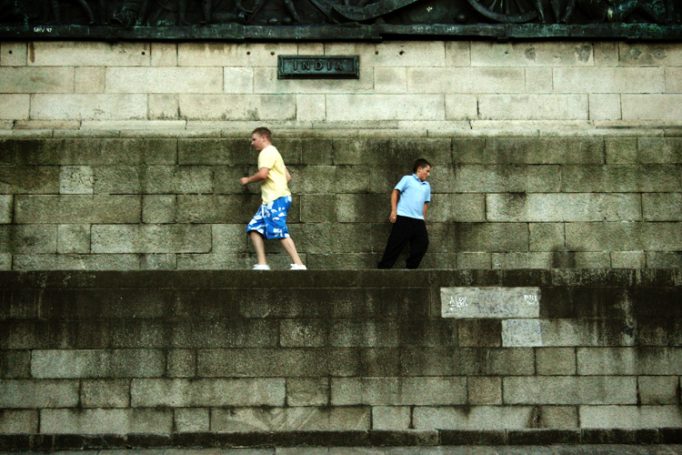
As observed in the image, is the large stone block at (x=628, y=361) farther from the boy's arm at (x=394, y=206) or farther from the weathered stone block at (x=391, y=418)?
the boy's arm at (x=394, y=206)

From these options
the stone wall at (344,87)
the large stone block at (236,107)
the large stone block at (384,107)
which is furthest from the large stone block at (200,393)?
the large stone block at (384,107)

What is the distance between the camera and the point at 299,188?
38.9 ft

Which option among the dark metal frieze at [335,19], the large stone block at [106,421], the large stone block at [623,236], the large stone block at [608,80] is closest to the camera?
the large stone block at [106,421]

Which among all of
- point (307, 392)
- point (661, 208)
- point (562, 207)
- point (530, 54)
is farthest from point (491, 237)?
point (307, 392)

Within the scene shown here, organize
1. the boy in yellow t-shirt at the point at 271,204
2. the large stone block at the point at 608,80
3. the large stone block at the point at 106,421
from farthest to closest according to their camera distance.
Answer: the large stone block at the point at 608,80
the boy in yellow t-shirt at the point at 271,204
the large stone block at the point at 106,421

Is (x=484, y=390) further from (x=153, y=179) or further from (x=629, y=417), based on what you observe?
(x=153, y=179)

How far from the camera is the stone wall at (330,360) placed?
9.14 meters

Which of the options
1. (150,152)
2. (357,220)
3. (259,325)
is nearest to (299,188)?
(357,220)

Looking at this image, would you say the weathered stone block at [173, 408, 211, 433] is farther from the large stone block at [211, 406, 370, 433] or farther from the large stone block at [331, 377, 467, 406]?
the large stone block at [331, 377, 467, 406]

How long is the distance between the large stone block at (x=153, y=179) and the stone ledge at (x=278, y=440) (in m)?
3.81

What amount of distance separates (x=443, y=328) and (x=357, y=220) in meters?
2.83

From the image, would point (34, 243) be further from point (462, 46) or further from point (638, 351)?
point (638, 351)

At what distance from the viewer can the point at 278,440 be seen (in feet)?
29.6

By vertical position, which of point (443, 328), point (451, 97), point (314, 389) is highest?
point (451, 97)
